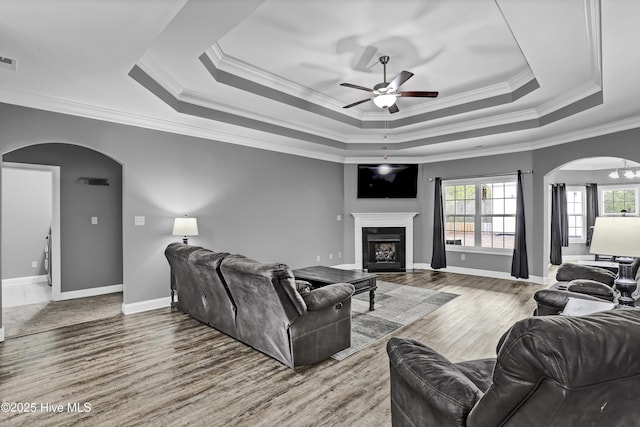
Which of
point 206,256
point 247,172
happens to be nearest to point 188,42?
point 206,256

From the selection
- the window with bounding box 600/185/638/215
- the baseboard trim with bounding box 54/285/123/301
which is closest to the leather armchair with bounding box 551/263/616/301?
the window with bounding box 600/185/638/215

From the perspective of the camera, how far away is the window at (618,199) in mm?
8570

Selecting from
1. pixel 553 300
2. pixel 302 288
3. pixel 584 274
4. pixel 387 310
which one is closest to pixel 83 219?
pixel 302 288

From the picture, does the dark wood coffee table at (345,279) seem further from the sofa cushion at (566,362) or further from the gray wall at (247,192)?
the sofa cushion at (566,362)

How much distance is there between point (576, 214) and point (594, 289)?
7065 mm

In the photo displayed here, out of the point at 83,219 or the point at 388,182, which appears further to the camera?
the point at 388,182

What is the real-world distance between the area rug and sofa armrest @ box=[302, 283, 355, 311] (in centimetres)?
58

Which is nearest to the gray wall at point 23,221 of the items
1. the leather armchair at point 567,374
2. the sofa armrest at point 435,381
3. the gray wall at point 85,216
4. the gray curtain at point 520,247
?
the gray wall at point 85,216

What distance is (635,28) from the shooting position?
256 cm

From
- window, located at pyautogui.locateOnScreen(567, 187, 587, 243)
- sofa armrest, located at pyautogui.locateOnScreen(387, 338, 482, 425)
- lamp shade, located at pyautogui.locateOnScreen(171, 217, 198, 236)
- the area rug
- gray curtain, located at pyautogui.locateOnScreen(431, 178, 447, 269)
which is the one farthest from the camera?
window, located at pyautogui.locateOnScreen(567, 187, 587, 243)

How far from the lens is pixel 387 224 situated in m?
7.80

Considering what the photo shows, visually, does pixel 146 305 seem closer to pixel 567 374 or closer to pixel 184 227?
pixel 184 227

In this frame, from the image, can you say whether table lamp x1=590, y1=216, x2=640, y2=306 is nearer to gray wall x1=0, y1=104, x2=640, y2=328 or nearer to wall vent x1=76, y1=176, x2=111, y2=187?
gray wall x1=0, y1=104, x2=640, y2=328

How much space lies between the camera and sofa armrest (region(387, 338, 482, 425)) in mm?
1301
